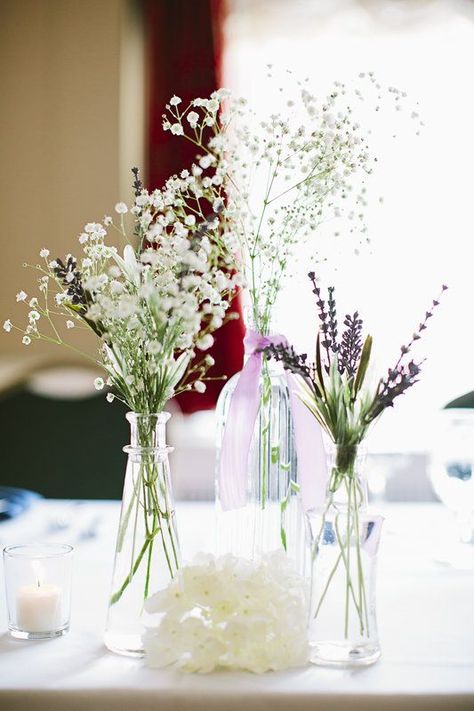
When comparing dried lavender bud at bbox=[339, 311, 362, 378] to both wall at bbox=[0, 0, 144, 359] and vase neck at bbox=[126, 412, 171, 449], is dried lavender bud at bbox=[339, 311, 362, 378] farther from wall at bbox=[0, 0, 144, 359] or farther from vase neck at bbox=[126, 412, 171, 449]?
wall at bbox=[0, 0, 144, 359]

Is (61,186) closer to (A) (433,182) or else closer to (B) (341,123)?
(A) (433,182)

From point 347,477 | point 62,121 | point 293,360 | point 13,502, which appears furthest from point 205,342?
point 62,121

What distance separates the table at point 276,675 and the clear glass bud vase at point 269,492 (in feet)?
0.53

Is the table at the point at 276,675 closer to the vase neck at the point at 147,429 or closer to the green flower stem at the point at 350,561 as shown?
the green flower stem at the point at 350,561

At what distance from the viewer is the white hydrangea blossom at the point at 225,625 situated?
801 mm

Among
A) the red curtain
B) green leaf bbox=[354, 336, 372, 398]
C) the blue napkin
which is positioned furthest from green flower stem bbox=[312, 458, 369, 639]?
the red curtain

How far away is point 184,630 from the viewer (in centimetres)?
80

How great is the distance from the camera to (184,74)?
3041 mm

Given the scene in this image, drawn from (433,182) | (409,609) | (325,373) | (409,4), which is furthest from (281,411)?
(409,4)

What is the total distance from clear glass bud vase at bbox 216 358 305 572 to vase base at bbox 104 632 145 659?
0.20 m

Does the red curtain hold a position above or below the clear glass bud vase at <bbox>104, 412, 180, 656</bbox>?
above

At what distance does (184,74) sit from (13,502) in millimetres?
1925

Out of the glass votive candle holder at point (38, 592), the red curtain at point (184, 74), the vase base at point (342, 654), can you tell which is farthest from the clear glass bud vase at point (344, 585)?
the red curtain at point (184, 74)

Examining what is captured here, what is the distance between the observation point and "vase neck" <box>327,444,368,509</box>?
86cm
